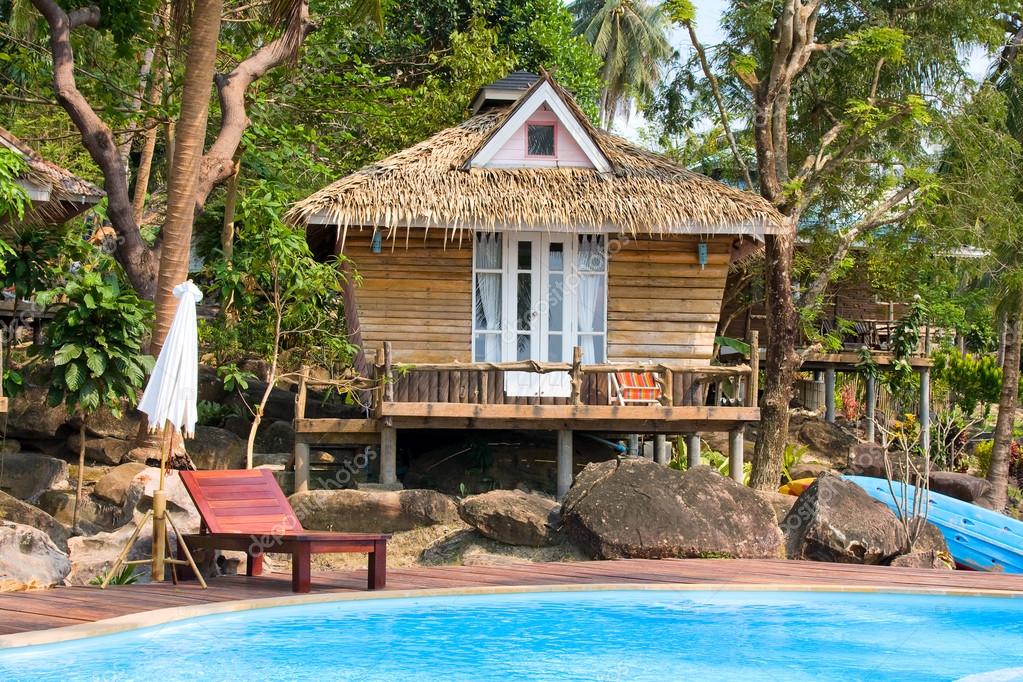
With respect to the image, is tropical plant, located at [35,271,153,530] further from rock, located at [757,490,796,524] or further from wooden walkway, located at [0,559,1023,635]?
rock, located at [757,490,796,524]

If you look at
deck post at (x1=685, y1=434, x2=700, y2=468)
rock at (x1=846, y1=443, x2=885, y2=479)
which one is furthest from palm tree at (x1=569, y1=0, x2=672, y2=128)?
deck post at (x1=685, y1=434, x2=700, y2=468)

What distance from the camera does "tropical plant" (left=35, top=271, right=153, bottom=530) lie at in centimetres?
1322

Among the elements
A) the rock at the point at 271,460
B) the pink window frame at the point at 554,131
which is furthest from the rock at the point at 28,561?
the pink window frame at the point at 554,131

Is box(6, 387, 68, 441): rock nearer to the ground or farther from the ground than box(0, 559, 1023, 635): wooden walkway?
farther from the ground

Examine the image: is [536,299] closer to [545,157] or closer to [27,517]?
[545,157]

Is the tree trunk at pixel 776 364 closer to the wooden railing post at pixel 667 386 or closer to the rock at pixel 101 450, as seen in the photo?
the wooden railing post at pixel 667 386

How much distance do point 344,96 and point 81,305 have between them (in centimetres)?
878

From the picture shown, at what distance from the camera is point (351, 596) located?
348 inches

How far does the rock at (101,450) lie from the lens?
18.6m

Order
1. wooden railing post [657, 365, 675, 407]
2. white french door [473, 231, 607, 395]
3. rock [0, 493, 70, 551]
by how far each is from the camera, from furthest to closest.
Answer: white french door [473, 231, 607, 395] → wooden railing post [657, 365, 675, 407] → rock [0, 493, 70, 551]

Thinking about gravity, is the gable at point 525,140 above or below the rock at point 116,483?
above

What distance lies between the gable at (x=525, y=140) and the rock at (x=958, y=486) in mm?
8730

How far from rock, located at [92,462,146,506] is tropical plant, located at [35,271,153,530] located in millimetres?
2112

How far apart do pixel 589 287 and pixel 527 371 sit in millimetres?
2420
